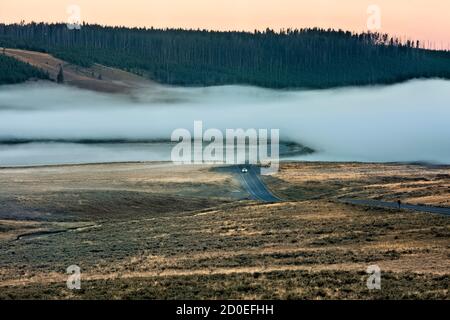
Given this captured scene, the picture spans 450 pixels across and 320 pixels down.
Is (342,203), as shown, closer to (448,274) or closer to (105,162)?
(448,274)

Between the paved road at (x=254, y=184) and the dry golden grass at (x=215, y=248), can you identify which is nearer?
the dry golden grass at (x=215, y=248)

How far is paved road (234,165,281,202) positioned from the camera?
106938 millimetres

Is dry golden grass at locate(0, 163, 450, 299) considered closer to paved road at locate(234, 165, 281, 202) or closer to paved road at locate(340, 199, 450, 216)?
paved road at locate(340, 199, 450, 216)

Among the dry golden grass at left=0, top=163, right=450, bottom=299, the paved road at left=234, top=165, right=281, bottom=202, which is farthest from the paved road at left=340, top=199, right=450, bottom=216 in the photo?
the paved road at left=234, top=165, right=281, bottom=202

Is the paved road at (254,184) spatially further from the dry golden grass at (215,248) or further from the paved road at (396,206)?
the paved road at (396,206)

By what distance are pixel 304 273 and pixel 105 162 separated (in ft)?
444

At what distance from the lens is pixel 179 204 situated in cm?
9881

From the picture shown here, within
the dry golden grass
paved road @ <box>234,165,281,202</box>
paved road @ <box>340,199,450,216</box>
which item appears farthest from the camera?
paved road @ <box>234,165,281,202</box>

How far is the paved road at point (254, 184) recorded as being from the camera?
106938 mm

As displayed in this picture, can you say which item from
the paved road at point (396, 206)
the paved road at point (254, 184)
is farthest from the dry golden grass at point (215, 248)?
the paved road at point (254, 184)

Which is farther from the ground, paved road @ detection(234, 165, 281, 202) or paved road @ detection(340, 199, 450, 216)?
paved road @ detection(340, 199, 450, 216)

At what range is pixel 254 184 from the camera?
407 ft

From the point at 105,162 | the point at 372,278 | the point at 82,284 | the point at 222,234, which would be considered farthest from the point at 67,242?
the point at 105,162

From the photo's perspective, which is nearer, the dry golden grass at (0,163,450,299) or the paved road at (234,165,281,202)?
the dry golden grass at (0,163,450,299)
